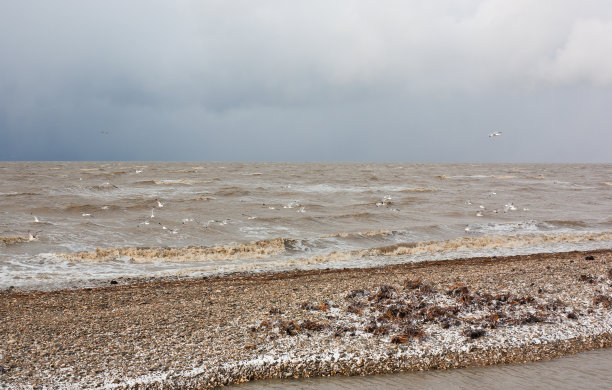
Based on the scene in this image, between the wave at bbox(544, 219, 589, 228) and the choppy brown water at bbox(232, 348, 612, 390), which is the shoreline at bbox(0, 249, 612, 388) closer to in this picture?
the choppy brown water at bbox(232, 348, 612, 390)

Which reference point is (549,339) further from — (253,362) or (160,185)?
(160,185)

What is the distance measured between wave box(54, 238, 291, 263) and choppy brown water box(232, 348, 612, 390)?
10.4 metres

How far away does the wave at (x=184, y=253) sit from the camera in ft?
49.3

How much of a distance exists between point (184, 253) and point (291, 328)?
9941 mm

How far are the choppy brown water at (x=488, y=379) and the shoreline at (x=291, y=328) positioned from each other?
17 cm

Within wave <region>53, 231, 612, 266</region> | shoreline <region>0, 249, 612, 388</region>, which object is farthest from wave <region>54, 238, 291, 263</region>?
shoreline <region>0, 249, 612, 388</region>

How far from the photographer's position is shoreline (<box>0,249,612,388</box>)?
19.0 ft

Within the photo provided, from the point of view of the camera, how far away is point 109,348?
630cm

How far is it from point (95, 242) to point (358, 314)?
1310cm

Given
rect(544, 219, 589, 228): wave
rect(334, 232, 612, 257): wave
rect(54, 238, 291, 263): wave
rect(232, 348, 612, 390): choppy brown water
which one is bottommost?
rect(54, 238, 291, 263): wave

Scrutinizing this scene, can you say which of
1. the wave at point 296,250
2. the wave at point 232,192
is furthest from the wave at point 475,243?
the wave at point 232,192

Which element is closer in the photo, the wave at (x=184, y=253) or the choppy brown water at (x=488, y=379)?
the choppy brown water at (x=488, y=379)

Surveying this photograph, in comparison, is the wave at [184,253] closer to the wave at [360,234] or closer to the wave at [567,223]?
the wave at [360,234]

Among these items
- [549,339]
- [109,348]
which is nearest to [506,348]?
[549,339]
